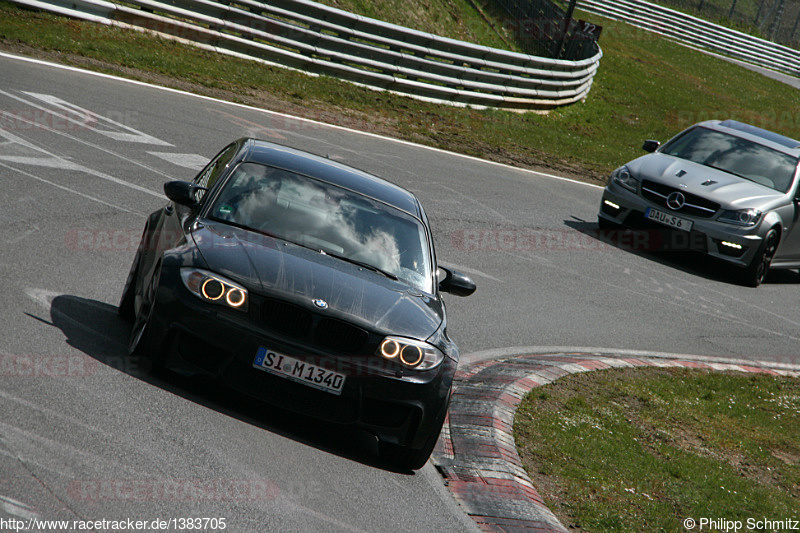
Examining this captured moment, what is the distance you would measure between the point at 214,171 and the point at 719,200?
30.2 feet

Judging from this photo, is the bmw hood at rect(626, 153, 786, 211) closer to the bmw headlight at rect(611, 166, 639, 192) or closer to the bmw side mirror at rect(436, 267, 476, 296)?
the bmw headlight at rect(611, 166, 639, 192)

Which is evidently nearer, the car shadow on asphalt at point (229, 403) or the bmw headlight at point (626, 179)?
the car shadow on asphalt at point (229, 403)

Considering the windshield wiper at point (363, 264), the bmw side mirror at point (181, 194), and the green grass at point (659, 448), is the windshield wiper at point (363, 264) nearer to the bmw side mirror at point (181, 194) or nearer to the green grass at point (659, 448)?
the bmw side mirror at point (181, 194)

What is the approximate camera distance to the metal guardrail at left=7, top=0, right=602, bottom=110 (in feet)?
62.4

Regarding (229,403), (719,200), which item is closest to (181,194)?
(229,403)

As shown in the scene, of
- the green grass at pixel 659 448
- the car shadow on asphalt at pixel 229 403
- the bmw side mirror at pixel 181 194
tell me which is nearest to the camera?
the car shadow on asphalt at pixel 229 403

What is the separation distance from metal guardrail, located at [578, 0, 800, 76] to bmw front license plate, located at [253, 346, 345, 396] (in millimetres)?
44158

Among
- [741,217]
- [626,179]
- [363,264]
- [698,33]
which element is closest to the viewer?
[363,264]

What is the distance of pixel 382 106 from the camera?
20.3m

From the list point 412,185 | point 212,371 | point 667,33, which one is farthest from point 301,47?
point 667,33

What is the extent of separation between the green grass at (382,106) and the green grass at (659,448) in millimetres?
10125

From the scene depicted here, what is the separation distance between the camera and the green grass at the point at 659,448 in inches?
246

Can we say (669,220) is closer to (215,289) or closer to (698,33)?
(215,289)

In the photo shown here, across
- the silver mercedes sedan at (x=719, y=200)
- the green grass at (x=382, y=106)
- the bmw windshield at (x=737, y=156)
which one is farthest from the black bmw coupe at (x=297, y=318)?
the green grass at (x=382, y=106)
